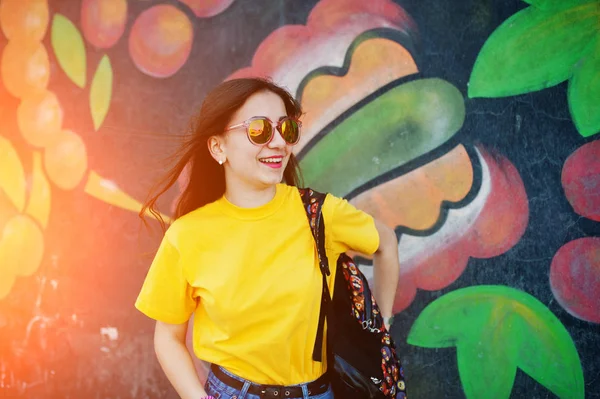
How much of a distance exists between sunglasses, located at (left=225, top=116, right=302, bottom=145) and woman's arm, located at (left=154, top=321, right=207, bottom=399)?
2.53 ft

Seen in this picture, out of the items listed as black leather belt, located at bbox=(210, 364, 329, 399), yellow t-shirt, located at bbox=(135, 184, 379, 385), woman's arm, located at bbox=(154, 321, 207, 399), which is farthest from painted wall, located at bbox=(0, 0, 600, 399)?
woman's arm, located at bbox=(154, 321, 207, 399)

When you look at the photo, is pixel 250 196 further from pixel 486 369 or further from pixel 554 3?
pixel 554 3

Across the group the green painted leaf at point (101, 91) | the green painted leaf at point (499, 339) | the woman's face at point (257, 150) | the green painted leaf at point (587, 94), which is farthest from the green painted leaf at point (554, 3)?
the green painted leaf at point (101, 91)

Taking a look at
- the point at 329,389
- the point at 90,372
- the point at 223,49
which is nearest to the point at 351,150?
the point at 223,49

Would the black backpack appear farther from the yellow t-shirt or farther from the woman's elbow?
the woman's elbow

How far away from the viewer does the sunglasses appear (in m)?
1.98

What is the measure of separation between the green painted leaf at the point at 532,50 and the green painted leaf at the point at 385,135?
0.19 m

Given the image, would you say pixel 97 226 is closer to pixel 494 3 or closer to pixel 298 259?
pixel 298 259

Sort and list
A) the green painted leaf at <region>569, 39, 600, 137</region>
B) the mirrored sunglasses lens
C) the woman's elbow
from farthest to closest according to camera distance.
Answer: the green painted leaf at <region>569, 39, 600, 137</region>
the woman's elbow
the mirrored sunglasses lens

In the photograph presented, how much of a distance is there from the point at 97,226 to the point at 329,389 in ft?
6.50

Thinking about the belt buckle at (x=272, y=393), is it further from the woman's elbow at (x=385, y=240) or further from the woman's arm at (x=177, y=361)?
the woman's elbow at (x=385, y=240)

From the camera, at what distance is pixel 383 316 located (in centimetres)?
234

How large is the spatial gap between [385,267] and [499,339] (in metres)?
1.03

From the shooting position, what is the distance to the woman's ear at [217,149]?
213cm
